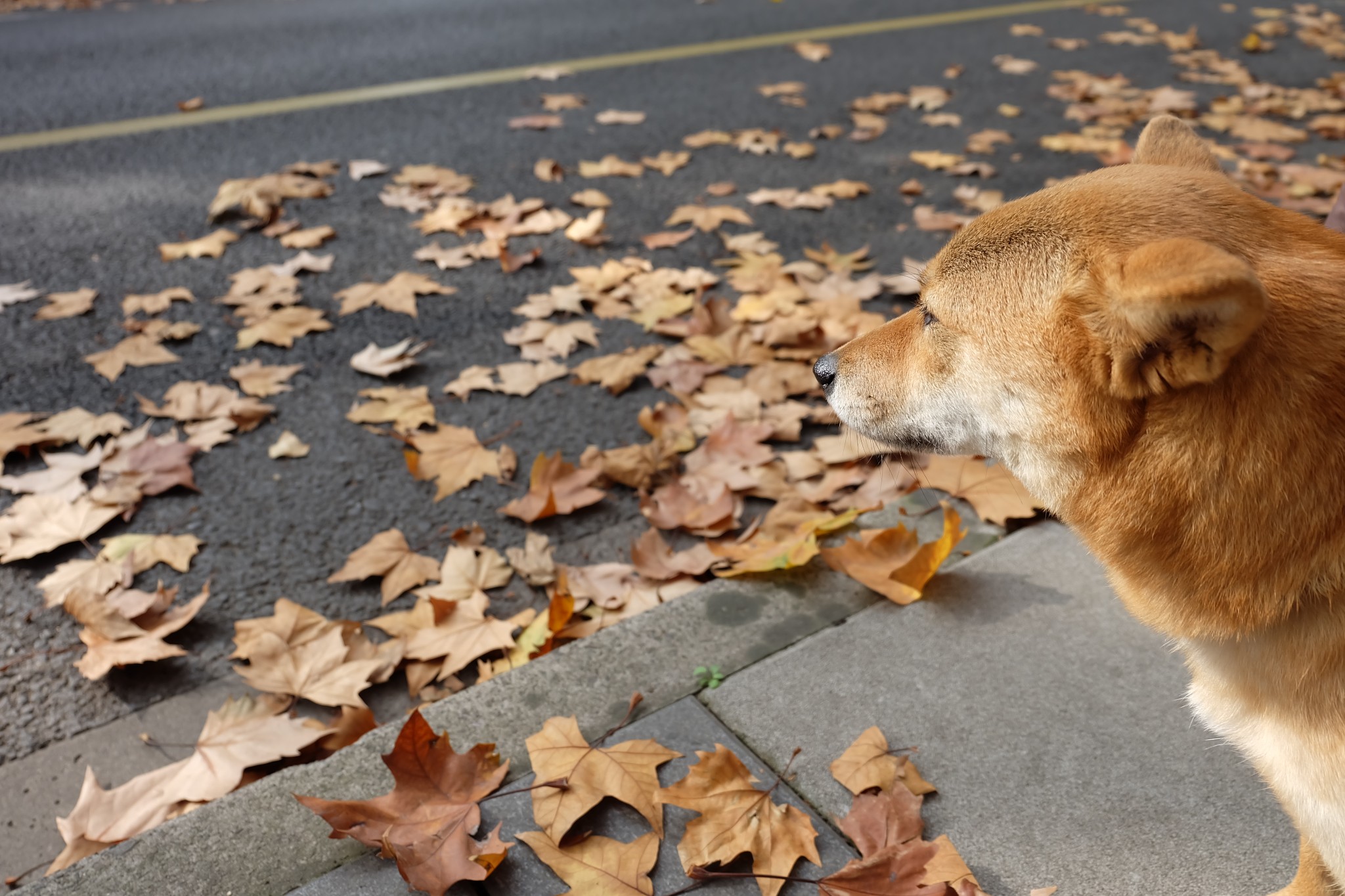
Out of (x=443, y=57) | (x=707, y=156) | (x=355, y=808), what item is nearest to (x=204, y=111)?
(x=443, y=57)

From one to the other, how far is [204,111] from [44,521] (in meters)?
4.27

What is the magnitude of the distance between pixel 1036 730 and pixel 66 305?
4.13 metres

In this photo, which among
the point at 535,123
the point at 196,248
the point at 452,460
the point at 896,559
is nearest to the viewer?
the point at 896,559

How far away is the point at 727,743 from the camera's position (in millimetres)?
2135

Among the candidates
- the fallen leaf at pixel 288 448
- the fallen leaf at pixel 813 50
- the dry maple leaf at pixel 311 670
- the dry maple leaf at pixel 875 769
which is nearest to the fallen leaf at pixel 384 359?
the fallen leaf at pixel 288 448

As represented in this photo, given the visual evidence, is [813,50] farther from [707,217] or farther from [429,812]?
[429,812]

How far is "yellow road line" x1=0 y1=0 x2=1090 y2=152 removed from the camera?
5.96 m

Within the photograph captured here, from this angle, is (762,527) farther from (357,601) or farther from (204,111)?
(204,111)

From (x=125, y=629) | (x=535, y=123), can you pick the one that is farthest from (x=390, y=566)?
(x=535, y=123)

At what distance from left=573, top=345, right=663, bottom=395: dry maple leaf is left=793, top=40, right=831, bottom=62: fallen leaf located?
4579 mm

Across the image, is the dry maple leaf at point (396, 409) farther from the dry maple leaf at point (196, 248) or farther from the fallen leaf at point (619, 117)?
the fallen leaf at point (619, 117)

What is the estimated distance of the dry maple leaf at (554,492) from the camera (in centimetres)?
311

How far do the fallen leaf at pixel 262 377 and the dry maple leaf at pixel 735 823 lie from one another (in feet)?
7.95

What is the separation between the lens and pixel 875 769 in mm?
2035
